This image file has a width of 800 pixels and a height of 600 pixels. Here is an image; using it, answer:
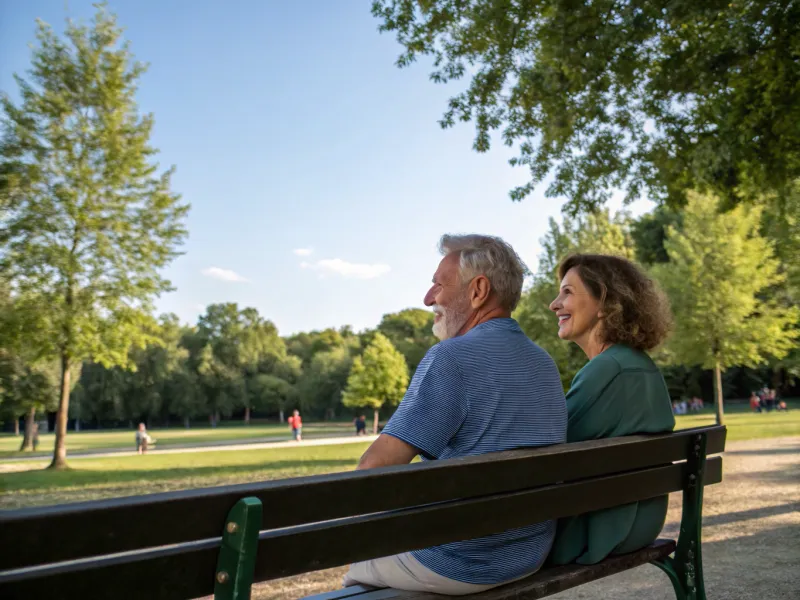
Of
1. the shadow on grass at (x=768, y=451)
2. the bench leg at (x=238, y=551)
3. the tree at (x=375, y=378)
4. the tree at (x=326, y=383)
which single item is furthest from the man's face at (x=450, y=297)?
the tree at (x=326, y=383)

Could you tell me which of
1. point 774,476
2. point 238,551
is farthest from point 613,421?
point 774,476

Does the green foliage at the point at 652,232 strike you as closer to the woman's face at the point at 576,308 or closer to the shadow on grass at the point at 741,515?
the shadow on grass at the point at 741,515

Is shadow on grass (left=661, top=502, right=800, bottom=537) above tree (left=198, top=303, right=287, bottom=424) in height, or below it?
below

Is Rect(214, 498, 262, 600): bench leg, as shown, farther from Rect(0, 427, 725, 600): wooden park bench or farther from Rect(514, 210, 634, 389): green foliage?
Rect(514, 210, 634, 389): green foliage

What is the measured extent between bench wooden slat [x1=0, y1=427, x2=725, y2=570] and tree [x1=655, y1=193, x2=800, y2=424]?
31905mm

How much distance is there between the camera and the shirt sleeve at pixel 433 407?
2.46m

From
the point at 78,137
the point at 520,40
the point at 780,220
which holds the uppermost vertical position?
the point at 78,137

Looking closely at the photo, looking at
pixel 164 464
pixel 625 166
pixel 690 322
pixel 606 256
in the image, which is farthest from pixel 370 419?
pixel 606 256

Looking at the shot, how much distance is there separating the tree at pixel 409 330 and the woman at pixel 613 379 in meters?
81.1

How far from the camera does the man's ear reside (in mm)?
2945

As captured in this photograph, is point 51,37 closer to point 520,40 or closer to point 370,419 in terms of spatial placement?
point 520,40

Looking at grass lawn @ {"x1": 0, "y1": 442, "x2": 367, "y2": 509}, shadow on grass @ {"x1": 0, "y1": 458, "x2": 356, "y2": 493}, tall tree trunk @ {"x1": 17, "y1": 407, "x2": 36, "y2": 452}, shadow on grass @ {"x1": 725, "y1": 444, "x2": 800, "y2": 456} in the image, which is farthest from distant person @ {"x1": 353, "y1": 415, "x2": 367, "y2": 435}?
shadow on grass @ {"x1": 725, "y1": 444, "x2": 800, "y2": 456}

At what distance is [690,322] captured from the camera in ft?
109

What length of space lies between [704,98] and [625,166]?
1806 millimetres
